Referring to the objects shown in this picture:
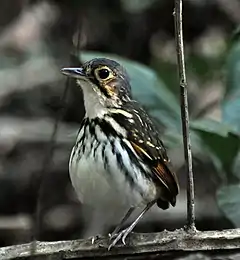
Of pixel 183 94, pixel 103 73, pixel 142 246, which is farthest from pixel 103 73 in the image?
pixel 142 246

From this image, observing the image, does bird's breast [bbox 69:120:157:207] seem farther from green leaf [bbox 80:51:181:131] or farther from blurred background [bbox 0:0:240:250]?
blurred background [bbox 0:0:240:250]

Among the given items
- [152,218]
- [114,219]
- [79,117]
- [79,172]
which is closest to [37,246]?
[79,172]

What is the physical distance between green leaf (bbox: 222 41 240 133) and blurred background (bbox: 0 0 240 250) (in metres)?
0.32

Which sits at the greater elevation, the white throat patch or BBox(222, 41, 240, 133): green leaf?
BBox(222, 41, 240, 133): green leaf

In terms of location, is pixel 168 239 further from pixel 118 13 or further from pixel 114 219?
pixel 118 13

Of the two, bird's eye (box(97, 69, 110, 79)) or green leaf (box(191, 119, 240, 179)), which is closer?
bird's eye (box(97, 69, 110, 79))

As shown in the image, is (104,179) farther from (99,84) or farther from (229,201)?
(229,201)

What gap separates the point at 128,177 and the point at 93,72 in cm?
41

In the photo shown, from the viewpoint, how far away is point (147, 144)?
3.49 meters

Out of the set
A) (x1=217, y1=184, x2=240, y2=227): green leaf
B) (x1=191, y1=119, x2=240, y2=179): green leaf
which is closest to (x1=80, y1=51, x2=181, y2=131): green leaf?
(x1=191, y1=119, x2=240, y2=179): green leaf

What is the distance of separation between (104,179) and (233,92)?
147cm

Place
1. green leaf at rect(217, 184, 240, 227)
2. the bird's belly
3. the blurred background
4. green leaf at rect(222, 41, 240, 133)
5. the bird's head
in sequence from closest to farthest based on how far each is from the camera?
the bird's belly, the bird's head, green leaf at rect(217, 184, 240, 227), green leaf at rect(222, 41, 240, 133), the blurred background

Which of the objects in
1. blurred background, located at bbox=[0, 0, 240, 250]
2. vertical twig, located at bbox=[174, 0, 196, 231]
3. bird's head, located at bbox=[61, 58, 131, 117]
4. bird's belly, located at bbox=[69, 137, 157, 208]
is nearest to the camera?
vertical twig, located at bbox=[174, 0, 196, 231]

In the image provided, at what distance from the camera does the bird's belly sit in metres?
3.33
